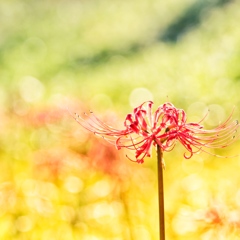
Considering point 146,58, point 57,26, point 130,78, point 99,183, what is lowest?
point 99,183

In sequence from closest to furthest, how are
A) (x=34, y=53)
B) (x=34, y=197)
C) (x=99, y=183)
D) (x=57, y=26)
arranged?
(x=34, y=197)
(x=99, y=183)
(x=34, y=53)
(x=57, y=26)

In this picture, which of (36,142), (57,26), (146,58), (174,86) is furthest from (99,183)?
(57,26)

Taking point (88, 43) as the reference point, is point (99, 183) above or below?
below

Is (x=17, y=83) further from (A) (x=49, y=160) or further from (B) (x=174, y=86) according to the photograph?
(A) (x=49, y=160)

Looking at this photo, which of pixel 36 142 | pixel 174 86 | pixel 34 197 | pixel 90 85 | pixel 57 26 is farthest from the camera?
pixel 57 26

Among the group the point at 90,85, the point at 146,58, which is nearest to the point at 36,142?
the point at 90,85

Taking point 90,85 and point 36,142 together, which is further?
point 90,85
